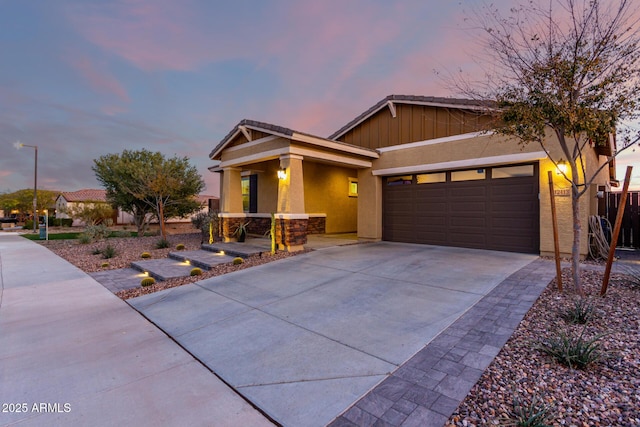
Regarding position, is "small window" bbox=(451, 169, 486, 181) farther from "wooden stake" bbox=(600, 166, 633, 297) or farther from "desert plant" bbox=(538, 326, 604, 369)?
"desert plant" bbox=(538, 326, 604, 369)

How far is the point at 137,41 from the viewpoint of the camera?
10.0 meters

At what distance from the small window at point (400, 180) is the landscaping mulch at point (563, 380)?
6913 mm

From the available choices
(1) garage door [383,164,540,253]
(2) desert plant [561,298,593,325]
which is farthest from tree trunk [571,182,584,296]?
(1) garage door [383,164,540,253]

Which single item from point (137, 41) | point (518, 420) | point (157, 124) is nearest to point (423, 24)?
point (518, 420)

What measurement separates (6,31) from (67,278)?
34.9 ft

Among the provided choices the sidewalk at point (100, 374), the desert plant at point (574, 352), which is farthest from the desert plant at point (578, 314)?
the sidewalk at point (100, 374)

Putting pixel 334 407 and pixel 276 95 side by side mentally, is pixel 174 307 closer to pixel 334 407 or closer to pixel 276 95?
pixel 334 407

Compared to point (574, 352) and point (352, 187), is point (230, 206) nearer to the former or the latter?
point (352, 187)

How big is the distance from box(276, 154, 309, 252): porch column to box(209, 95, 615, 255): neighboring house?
3 centimetres

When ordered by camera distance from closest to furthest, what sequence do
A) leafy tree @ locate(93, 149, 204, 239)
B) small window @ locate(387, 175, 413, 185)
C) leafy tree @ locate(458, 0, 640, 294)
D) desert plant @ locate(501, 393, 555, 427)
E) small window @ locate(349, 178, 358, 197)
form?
desert plant @ locate(501, 393, 555, 427) < leafy tree @ locate(458, 0, 640, 294) < small window @ locate(387, 175, 413, 185) < leafy tree @ locate(93, 149, 204, 239) < small window @ locate(349, 178, 358, 197)

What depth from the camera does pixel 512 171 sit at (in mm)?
8062

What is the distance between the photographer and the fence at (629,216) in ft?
27.6

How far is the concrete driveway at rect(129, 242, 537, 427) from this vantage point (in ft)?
8.05

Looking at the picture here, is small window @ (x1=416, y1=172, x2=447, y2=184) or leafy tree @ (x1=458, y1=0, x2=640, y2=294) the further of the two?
small window @ (x1=416, y1=172, x2=447, y2=184)
